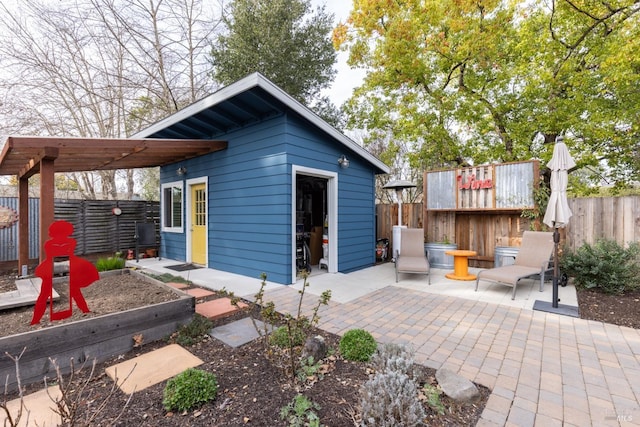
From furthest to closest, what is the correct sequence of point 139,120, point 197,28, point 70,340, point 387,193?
point 387,193 < point 139,120 < point 197,28 < point 70,340

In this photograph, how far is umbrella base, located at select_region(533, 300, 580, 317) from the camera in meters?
3.51

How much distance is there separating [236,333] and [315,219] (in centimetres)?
476

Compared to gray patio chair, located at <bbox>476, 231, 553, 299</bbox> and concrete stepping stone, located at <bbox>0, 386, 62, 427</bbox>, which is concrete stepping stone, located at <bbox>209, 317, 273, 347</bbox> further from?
gray patio chair, located at <bbox>476, 231, 553, 299</bbox>

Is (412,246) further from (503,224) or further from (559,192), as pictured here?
(559,192)

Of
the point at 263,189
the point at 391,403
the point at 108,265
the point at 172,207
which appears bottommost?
the point at 391,403

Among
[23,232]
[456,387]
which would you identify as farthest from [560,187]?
[23,232]

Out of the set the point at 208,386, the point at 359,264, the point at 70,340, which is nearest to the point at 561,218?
the point at 359,264

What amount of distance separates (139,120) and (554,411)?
1389 centimetres

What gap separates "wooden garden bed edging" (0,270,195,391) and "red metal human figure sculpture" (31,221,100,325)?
10.5 inches

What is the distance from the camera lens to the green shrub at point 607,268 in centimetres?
425

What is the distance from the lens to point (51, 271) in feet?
7.80

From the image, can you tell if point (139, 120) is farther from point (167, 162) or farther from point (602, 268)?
point (602, 268)

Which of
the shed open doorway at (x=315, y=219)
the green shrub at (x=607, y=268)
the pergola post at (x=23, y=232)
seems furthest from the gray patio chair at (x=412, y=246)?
the pergola post at (x=23, y=232)

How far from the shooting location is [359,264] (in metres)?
6.58
